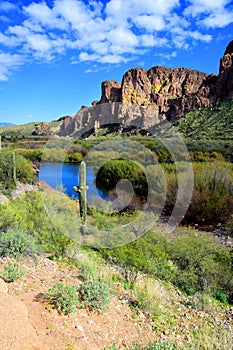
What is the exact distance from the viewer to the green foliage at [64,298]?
3.71 meters

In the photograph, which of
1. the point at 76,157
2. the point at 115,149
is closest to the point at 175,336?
the point at 115,149

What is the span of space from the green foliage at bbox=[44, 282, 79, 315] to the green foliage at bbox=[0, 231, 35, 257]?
167cm

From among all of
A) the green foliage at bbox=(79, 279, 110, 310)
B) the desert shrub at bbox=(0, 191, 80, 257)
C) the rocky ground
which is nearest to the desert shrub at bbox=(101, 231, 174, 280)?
the desert shrub at bbox=(0, 191, 80, 257)

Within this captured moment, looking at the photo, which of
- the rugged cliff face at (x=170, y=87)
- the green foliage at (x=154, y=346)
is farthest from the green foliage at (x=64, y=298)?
the rugged cliff face at (x=170, y=87)

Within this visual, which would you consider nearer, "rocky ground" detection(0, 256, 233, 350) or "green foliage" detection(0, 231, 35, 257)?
"rocky ground" detection(0, 256, 233, 350)

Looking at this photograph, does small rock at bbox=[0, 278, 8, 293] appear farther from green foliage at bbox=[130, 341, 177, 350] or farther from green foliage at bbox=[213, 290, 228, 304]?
green foliage at bbox=[213, 290, 228, 304]

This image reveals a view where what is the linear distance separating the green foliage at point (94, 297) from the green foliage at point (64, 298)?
19cm

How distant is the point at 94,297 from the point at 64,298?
0.52 m

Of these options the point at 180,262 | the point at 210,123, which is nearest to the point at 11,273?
the point at 180,262

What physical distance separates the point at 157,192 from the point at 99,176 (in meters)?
9.58

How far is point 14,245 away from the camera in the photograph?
5336 mm

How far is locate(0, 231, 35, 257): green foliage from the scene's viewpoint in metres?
5.26

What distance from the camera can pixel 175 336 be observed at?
13.5ft

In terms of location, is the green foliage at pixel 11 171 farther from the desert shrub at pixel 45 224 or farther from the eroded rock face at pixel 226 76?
the eroded rock face at pixel 226 76
